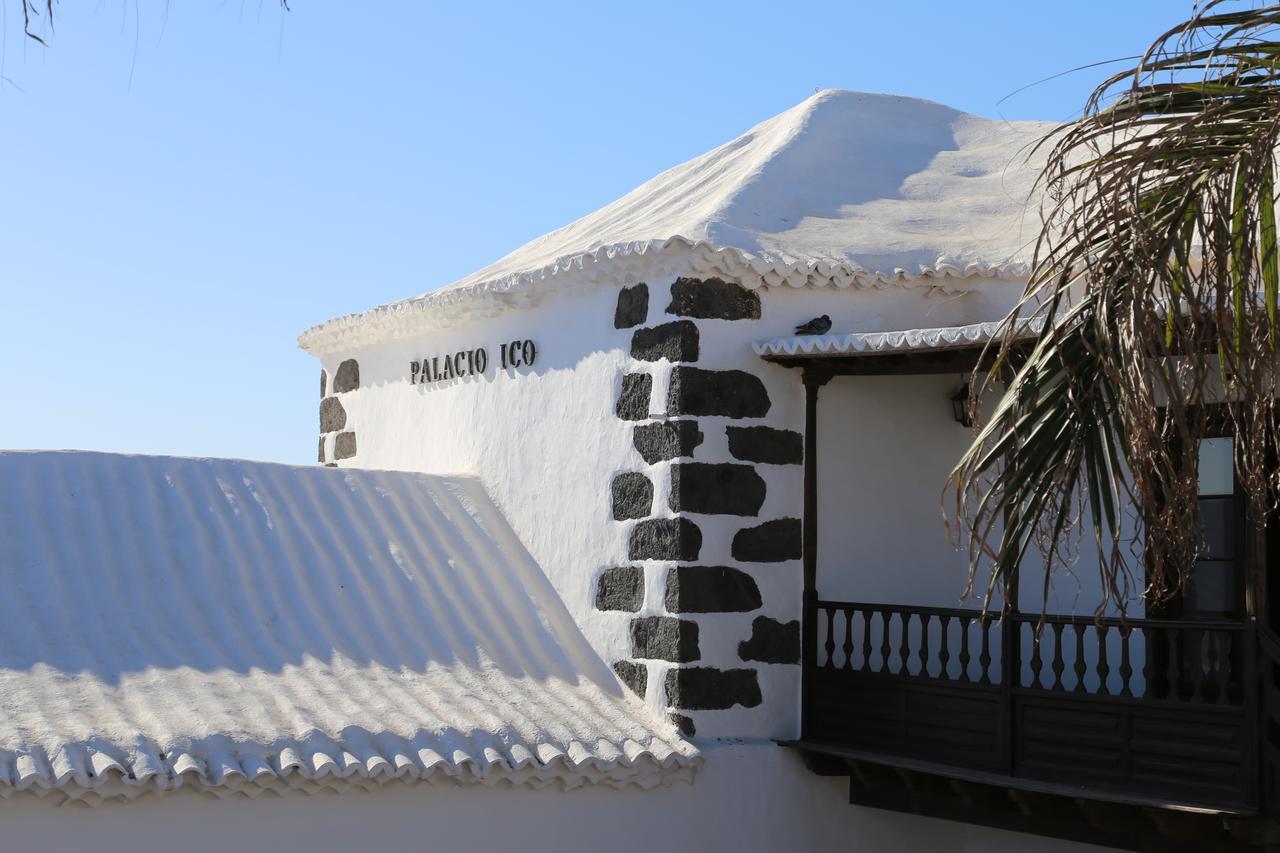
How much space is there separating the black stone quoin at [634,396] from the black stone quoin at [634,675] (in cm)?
136

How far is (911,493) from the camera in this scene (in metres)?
8.77

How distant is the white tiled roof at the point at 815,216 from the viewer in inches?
327

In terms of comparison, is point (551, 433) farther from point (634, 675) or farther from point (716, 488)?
point (634, 675)

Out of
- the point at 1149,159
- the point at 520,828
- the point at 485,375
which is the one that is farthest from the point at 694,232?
the point at 1149,159

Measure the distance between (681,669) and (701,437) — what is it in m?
1.24

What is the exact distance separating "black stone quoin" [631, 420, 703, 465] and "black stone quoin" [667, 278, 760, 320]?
0.60m

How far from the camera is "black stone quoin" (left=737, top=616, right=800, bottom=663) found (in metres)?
8.11

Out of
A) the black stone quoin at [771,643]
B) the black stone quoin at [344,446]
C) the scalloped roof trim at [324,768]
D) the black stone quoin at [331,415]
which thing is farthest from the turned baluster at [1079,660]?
the black stone quoin at [331,415]

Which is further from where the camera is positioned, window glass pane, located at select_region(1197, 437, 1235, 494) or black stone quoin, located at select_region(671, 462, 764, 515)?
black stone quoin, located at select_region(671, 462, 764, 515)

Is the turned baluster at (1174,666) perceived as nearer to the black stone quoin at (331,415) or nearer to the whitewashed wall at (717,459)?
the whitewashed wall at (717,459)

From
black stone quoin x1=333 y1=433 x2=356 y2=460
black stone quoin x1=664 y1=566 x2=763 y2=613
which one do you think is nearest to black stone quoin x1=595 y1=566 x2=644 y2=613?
black stone quoin x1=664 y1=566 x2=763 y2=613

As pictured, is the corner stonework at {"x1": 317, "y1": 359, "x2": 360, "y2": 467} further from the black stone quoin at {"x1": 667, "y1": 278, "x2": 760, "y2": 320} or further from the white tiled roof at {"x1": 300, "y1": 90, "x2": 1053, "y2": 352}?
the black stone quoin at {"x1": 667, "y1": 278, "x2": 760, "y2": 320}

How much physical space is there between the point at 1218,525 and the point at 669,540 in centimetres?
278

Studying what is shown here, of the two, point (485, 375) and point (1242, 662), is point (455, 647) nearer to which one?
point (485, 375)
